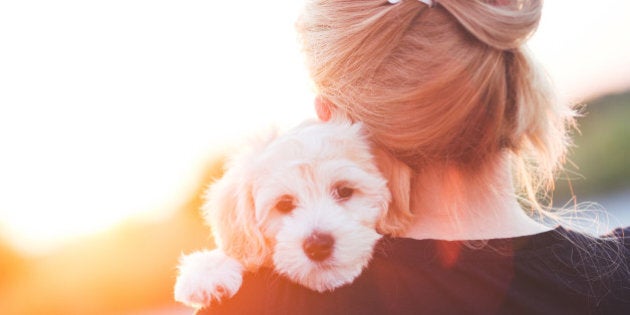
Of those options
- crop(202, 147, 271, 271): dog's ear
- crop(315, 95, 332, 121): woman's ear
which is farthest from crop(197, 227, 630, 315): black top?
crop(315, 95, 332, 121): woman's ear

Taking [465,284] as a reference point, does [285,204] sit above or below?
above

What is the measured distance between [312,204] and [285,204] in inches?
4.6

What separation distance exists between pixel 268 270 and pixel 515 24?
3.99 ft

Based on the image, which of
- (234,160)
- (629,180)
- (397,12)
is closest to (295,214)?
(234,160)

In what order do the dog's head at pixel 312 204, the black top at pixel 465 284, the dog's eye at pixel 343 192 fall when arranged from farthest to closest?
the dog's eye at pixel 343 192 → the dog's head at pixel 312 204 → the black top at pixel 465 284

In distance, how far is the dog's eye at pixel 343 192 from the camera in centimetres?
219

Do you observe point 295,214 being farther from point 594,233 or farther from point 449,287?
point 594,233

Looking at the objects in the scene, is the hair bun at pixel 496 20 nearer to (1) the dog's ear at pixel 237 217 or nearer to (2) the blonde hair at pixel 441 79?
(2) the blonde hair at pixel 441 79

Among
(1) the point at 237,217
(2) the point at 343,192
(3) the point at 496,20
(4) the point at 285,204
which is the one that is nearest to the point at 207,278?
(1) the point at 237,217

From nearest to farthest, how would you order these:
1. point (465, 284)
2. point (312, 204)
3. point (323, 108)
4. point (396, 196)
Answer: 1. point (465, 284)
2. point (396, 196)
3. point (312, 204)
4. point (323, 108)

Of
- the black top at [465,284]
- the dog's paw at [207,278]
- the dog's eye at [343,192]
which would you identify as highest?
the dog's eye at [343,192]

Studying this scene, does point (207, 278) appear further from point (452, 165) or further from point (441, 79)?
point (441, 79)

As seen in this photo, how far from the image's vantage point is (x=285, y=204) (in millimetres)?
2270

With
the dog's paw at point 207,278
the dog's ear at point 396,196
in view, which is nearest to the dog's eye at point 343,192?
the dog's ear at point 396,196
